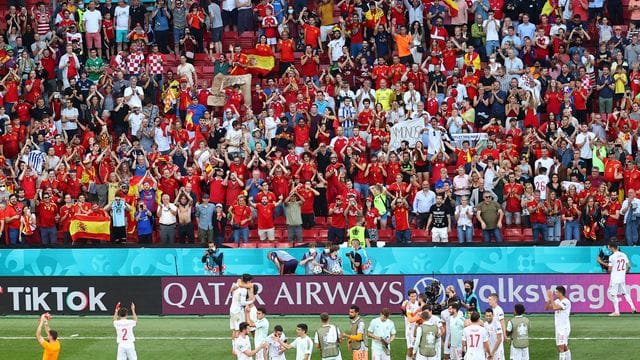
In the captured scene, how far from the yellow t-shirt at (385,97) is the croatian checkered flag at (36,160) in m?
9.77

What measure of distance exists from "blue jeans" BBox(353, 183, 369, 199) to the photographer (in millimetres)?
6210

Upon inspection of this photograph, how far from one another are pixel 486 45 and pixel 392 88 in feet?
12.3

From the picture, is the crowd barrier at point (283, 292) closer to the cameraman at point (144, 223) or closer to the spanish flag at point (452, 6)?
the cameraman at point (144, 223)

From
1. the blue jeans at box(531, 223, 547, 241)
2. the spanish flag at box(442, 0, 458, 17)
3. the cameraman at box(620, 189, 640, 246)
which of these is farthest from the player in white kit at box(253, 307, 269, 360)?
the spanish flag at box(442, 0, 458, 17)

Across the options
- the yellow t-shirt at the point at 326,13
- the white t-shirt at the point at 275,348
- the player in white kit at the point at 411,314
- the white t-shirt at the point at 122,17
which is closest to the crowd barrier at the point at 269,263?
the player in white kit at the point at 411,314

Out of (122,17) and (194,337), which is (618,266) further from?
(122,17)

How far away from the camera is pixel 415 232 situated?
35.6m

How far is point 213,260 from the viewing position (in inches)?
1300

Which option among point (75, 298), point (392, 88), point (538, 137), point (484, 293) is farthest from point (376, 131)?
point (75, 298)

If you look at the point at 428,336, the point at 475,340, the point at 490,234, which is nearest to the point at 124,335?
the point at 428,336

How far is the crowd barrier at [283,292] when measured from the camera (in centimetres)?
3120

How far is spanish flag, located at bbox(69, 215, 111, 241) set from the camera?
3566cm

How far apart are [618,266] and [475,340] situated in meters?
7.63

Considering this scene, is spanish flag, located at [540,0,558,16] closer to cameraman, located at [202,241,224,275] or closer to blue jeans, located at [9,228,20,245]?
cameraman, located at [202,241,224,275]
